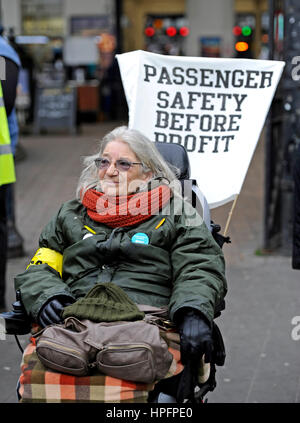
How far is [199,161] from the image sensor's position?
4.36 m

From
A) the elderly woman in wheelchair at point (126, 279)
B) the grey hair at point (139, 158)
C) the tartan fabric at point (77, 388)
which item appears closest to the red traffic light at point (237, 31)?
the grey hair at point (139, 158)

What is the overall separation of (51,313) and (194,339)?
0.62 meters

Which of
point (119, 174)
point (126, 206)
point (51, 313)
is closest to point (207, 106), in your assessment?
point (119, 174)

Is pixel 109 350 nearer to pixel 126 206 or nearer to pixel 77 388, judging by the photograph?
pixel 77 388

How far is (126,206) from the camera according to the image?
3.32 m

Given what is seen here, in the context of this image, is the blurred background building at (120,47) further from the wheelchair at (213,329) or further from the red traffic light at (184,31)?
the wheelchair at (213,329)

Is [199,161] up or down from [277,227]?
up

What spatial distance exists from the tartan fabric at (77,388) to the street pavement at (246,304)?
1433mm

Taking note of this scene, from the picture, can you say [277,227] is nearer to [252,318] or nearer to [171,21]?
[252,318]

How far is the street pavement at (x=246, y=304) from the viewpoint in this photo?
446 centimetres

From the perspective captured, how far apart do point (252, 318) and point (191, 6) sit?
2013 cm

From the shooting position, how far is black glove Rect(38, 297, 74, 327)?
3.03m
